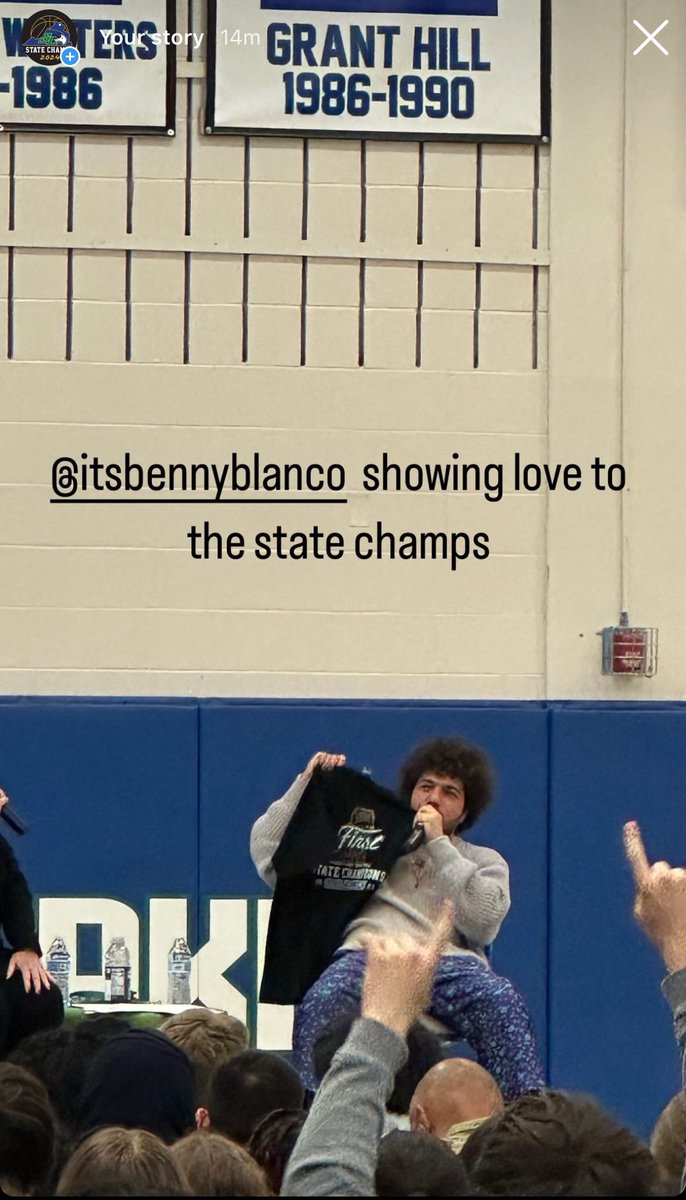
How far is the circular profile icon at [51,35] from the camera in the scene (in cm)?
713

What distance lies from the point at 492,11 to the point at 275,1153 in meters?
5.38

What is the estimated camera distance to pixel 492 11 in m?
7.19

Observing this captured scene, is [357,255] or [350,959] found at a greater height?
[357,255]

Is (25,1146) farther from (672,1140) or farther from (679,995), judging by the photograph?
(672,1140)

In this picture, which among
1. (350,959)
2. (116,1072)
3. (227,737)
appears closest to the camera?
(116,1072)

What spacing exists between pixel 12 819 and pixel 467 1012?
201 centimetres

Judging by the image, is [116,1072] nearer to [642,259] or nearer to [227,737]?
[227,737]

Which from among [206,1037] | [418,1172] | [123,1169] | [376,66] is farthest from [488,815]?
[123,1169]

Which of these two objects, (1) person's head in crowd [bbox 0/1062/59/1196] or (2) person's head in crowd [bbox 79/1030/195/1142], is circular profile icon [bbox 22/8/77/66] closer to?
(2) person's head in crowd [bbox 79/1030/195/1142]

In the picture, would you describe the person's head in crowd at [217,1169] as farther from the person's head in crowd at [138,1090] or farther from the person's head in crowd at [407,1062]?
the person's head in crowd at [407,1062]

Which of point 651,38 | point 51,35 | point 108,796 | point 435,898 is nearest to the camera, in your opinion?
point 435,898

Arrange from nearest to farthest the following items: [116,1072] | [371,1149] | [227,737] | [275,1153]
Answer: [371,1149] → [275,1153] → [116,1072] → [227,737]

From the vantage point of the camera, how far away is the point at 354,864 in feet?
21.6

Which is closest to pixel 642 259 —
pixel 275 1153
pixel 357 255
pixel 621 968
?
pixel 357 255
